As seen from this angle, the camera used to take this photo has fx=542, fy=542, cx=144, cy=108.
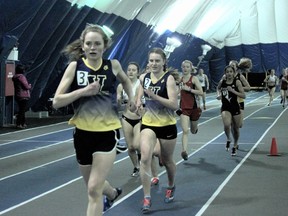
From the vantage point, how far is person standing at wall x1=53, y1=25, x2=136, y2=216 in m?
4.64

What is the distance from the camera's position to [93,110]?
471 cm

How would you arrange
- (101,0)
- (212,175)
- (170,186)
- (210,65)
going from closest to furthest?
1. (170,186)
2. (212,175)
3. (101,0)
4. (210,65)

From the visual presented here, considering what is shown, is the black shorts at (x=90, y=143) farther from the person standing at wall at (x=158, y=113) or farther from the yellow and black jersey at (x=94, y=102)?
the person standing at wall at (x=158, y=113)

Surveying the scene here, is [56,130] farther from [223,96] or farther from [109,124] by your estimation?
[109,124]

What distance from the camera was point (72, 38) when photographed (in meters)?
18.9

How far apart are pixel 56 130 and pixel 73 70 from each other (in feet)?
37.4

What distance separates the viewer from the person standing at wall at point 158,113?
20.9ft

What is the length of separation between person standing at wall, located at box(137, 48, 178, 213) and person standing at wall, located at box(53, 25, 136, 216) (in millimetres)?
1567

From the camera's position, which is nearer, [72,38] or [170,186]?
[170,186]

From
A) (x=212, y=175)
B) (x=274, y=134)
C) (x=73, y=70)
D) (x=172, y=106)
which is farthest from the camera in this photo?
(x=274, y=134)

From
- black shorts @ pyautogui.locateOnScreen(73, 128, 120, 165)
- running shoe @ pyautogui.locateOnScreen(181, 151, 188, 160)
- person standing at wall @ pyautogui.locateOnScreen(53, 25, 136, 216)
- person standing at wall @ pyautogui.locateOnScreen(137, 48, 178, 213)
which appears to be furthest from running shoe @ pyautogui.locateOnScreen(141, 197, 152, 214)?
running shoe @ pyautogui.locateOnScreen(181, 151, 188, 160)

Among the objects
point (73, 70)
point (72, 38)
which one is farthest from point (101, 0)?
point (73, 70)

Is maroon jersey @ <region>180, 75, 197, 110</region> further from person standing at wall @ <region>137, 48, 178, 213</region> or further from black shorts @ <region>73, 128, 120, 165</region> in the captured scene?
black shorts @ <region>73, 128, 120, 165</region>

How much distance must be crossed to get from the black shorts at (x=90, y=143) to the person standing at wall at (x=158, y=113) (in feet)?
5.21
